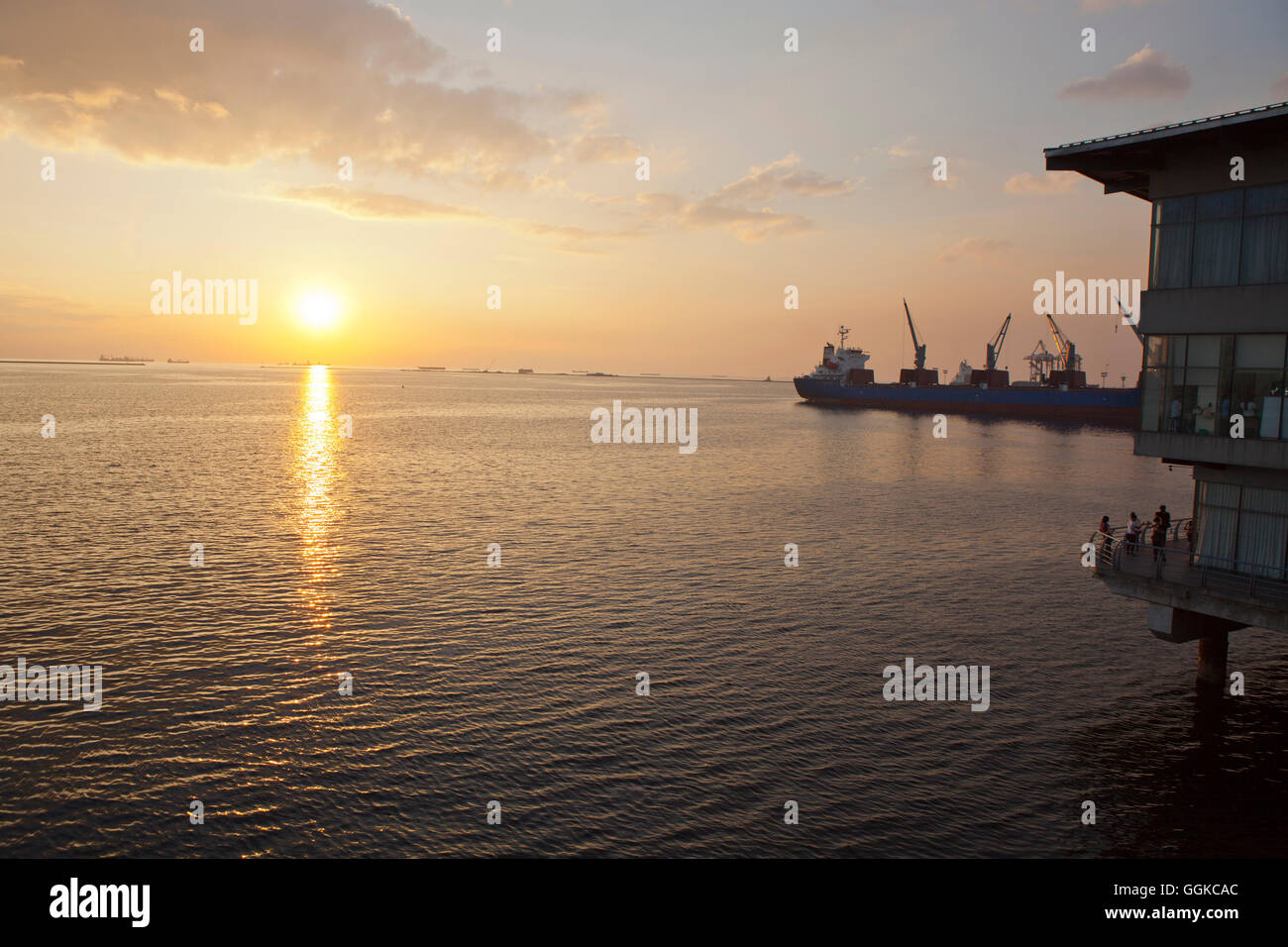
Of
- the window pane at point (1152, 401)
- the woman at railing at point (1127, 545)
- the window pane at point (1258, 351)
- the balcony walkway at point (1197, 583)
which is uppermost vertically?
the window pane at point (1258, 351)

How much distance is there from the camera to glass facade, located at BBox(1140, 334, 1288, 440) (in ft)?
78.0

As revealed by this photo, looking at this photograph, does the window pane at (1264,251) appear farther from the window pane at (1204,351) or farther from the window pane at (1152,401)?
the window pane at (1152,401)

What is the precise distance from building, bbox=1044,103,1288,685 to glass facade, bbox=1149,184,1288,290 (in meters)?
0.03

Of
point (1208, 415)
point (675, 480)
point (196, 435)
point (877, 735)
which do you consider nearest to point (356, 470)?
point (675, 480)

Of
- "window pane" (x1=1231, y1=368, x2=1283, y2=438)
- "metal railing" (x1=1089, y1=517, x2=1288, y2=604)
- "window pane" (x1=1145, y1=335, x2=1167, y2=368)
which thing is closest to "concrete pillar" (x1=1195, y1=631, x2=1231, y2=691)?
"metal railing" (x1=1089, y1=517, x2=1288, y2=604)

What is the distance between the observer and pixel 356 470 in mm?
86625

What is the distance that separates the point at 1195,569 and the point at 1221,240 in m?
10.7

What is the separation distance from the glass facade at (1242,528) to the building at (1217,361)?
33mm

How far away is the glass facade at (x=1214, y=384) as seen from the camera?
2377 centimetres

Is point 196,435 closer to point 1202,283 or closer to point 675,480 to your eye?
point 675,480
